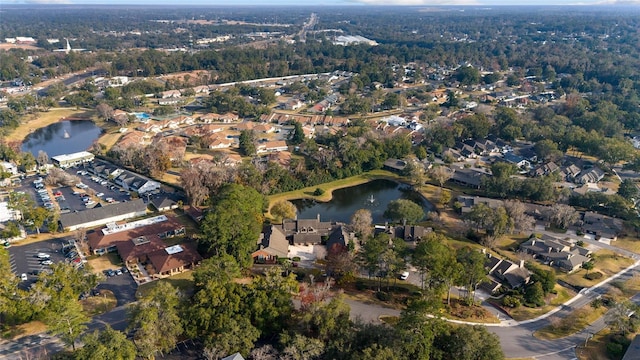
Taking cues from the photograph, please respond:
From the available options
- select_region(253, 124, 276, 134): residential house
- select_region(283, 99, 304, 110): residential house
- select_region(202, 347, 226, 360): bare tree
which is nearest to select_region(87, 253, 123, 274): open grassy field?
select_region(202, 347, 226, 360): bare tree

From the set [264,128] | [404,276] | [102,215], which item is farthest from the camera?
[264,128]

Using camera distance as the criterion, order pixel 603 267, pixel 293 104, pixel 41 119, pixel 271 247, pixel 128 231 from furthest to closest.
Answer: pixel 293 104, pixel 41 119, pixel 128 231, pixel 271 247, pixel 603 267

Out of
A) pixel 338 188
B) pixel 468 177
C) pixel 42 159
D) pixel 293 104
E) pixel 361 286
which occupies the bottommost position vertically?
pixel 338 188

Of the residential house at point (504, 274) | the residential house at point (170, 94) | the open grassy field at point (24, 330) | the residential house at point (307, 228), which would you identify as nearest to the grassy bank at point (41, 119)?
the residential house at point (170, 94)

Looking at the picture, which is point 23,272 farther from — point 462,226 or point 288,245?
point 462,226

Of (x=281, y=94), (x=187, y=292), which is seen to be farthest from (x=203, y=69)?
(x=187, y=292)

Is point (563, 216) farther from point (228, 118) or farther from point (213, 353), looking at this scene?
point (228, 118)

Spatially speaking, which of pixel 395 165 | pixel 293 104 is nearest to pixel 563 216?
pixel 395 165

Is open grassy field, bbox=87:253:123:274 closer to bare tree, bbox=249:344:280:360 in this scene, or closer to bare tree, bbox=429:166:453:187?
bare tree, bbox=249:344:280:360

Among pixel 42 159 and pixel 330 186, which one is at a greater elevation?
pixel 42 159
